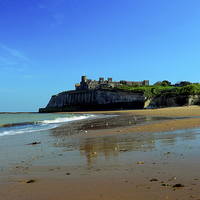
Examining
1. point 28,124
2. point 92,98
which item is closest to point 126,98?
point 92,98

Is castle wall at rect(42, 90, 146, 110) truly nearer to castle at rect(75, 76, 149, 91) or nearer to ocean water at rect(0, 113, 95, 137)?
castle at rect(75, 76, 149, 91)

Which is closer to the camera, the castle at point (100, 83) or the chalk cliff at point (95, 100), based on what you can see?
the chalk cliff at point (95, 100)

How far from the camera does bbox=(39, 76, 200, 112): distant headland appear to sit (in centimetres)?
6288

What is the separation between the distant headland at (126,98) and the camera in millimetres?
62875

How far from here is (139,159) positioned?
5.05 metres

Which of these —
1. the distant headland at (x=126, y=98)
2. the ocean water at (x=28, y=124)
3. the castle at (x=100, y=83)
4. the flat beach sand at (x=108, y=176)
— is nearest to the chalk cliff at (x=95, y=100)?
the distant headland at (x=126, y=98)

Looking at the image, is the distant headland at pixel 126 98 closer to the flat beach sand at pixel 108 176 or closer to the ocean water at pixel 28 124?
the ocean water at pixel 28 124

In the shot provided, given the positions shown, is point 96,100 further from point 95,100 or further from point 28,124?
point 28,124

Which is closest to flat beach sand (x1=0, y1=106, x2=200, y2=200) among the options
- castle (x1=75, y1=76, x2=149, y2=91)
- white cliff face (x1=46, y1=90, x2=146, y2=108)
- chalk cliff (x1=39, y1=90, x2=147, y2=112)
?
chalk cliff (x1=39, y1=90, x2=147, y2=112)

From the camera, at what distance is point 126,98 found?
245ft

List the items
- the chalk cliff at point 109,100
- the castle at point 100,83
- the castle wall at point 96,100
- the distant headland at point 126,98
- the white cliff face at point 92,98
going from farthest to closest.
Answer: the castle at point 100,83 < the white cliff face at point 92,98 < the castle wall at point 96,100 < the distant headland at point 126,98 < the chalk cliff at point 109,100

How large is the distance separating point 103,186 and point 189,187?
1341mm

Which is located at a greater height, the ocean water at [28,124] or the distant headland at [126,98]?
the distant headland at [126,98]

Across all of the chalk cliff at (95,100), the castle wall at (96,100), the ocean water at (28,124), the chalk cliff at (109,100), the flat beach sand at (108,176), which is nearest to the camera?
the flat beach sand at (108,176)
